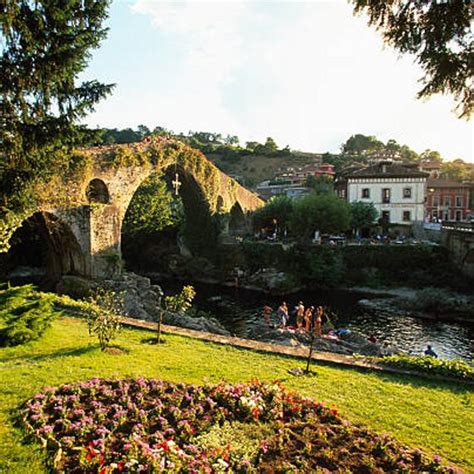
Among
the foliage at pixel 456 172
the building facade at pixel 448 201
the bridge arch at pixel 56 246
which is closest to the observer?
the bridge arch at pixel 56 246

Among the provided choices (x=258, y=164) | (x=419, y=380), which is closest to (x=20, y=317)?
(x=419, y=380)

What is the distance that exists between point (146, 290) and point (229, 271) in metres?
14.4

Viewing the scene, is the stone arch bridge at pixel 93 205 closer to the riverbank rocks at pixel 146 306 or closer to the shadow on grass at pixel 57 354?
the riverbank rocks at pixel 146 306

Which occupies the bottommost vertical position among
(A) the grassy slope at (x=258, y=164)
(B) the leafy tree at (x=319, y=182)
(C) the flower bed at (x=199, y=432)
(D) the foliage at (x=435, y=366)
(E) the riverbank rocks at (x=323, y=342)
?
(E) the riverbank rocks at (x=323, y=342)

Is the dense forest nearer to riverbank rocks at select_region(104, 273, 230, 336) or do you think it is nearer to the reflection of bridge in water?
Answer: the reflection of bridge in water

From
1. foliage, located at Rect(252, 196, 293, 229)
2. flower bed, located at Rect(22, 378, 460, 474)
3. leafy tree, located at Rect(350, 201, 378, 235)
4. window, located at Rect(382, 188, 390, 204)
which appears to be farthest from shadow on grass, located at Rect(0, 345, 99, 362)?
window, located at Rect(382, 188, 390, 204)

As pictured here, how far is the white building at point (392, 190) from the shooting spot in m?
39.1

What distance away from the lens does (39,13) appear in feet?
21.9

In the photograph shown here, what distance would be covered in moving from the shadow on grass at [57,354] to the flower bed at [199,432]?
1731 millimetres

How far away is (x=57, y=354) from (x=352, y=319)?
17656 mm

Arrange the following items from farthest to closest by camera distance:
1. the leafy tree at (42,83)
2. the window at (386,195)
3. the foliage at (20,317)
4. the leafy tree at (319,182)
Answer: the leafy tree at (319,182), the window at (386,195), the foliage at (20,317), the leafy tree at (42,83)

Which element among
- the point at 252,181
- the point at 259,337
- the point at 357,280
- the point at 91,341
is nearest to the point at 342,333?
the point at 259,337

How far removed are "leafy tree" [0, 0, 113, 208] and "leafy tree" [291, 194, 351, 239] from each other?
25711mm

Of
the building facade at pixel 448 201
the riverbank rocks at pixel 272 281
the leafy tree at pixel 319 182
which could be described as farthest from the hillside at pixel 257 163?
→ the riverbank rocks at pixel 272 281
